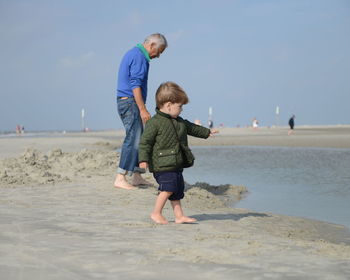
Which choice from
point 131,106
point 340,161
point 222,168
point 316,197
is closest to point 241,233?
point 131,106

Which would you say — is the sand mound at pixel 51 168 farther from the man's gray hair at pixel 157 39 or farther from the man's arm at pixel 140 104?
the man's gray hair at pixel 157 39

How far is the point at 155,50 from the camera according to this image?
21.9 ft

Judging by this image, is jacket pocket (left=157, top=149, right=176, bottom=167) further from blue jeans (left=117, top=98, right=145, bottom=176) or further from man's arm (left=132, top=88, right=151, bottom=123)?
blue jeans (left=117, top=98, right=145, bottom=176)

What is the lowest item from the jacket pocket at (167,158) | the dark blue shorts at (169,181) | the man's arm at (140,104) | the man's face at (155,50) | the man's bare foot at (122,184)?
the man's bare foot at (122,184)

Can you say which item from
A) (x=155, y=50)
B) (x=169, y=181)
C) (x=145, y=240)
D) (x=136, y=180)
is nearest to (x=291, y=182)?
(x=136, y=180)

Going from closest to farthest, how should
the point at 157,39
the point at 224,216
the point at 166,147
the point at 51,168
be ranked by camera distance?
the point at 166,147 → the point at 224,216 → the point at 157,39 → the point at 51,168

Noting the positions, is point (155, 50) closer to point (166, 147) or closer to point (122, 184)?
point (122, 184)

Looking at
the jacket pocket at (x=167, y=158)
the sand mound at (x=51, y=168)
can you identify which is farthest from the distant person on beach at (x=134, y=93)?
the jacket pocket at (x=167, y=158)

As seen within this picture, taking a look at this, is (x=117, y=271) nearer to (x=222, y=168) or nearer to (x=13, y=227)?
(x=13, y=227)

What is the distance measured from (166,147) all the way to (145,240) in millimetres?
1252

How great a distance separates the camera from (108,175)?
355 inches

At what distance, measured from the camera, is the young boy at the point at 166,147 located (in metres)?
4.94

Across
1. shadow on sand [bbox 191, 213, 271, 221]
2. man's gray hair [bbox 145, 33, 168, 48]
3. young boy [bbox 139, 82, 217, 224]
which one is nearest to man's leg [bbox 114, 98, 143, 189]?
man's gray hair [bbox 145, 33, 168, 48]

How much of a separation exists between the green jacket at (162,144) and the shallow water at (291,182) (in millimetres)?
2116
